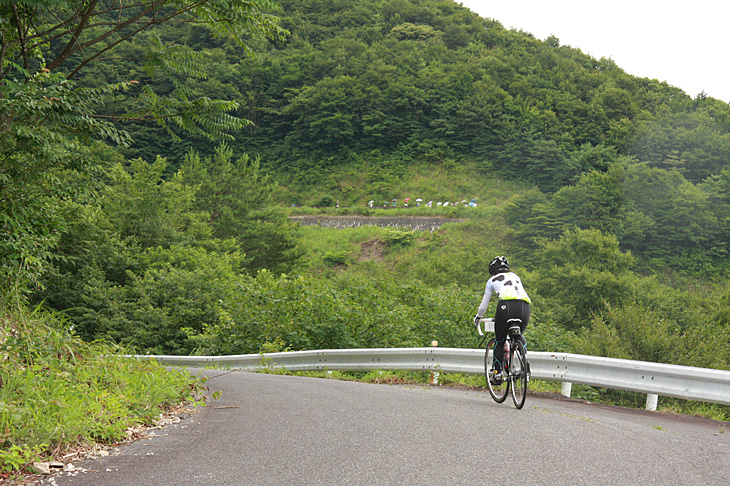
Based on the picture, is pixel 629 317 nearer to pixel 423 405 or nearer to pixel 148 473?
pixel 423 405

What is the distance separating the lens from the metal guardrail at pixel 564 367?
22.7 feet

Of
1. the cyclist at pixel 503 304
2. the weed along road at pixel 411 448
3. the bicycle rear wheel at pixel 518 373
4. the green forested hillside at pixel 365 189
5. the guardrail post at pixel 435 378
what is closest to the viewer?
the weed along road at pixel 411 448

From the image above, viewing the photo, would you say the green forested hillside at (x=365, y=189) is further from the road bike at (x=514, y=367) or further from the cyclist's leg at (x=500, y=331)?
the road bike at (x=514, y=367)

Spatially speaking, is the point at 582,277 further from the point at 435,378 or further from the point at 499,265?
the point at 499,265

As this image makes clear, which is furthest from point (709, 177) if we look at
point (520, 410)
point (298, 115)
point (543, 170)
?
point (520, 410)

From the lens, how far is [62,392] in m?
5.29

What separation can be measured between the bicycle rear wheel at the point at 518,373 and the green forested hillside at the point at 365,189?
510 cm

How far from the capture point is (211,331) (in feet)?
64.1

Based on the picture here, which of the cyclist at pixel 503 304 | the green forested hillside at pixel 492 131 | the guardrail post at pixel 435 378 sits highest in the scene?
the green forested hillside at pixel 492 131

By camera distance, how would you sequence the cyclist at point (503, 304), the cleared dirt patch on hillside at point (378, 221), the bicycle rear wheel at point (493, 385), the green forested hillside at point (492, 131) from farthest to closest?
the green forested hillside at point (492, 131), the cleared dirt patch on hillside at point (378, 221), the bicycle rear wheel at point (493, 385), the cyclist at point (503, 304)

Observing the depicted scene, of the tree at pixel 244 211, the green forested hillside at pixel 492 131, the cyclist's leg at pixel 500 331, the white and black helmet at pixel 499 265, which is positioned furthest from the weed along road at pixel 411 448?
the green forested hillside at pixel 492 131

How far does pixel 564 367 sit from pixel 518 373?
1724mm

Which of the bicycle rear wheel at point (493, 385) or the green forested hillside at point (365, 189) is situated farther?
the green forested hillside at point (365, 189)

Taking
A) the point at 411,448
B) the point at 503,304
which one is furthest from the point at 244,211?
the point at 411,448
